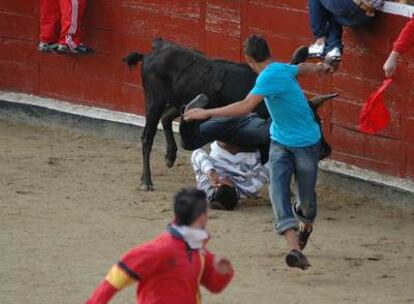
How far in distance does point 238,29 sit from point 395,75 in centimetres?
180

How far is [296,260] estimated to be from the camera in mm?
8172

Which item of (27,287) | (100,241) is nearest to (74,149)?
(100,241)

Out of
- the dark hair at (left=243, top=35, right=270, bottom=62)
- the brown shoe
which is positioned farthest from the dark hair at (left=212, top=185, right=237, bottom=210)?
the dark hair at (left=243, top=35, right=270, bottom=62)

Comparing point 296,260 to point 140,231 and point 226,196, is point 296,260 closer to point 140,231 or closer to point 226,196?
point 140,231

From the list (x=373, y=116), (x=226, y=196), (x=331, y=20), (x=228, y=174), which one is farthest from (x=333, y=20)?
(x=226, y=196)

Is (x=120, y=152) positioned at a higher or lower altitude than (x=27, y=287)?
lower

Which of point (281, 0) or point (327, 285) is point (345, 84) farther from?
point (327, 285)

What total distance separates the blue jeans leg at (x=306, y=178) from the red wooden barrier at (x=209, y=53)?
2021 millimetres

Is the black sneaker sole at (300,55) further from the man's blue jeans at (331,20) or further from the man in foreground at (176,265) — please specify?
the man in foreground at (176,265)

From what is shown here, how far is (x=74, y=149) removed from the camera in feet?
40.2

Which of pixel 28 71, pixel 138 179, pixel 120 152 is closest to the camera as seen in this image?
pixel 138 179

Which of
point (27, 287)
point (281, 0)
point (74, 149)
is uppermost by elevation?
point (281, 0)

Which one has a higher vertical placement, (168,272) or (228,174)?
(168,272)

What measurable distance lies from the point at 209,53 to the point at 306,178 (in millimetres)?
3738
